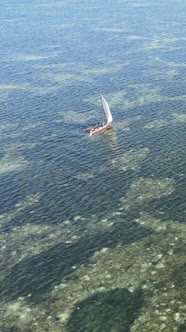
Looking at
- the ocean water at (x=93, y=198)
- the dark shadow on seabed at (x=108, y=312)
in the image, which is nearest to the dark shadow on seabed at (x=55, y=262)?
the ocean water at (x=93, y=198)

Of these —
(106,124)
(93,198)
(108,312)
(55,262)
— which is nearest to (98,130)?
(106,124)

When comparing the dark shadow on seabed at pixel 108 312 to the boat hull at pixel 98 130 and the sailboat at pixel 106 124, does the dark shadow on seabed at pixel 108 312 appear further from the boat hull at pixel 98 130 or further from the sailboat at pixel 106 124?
the sailboat at pixel 106 124

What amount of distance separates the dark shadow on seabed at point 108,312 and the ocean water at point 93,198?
0.10 m

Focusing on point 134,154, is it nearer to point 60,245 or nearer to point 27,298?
point 60,245

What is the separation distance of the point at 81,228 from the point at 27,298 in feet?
43.5

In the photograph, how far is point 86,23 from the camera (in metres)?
190

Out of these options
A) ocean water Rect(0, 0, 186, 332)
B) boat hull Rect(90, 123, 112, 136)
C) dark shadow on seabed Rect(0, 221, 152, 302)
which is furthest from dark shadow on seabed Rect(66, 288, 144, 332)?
boat hull Rect(90, 123, 112, 136)

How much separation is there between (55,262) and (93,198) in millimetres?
14628

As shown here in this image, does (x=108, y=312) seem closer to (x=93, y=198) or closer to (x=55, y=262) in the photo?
(x=55, y=262)

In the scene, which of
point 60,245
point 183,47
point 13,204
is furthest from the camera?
point 183,47

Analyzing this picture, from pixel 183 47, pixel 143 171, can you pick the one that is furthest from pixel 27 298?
pixel 183 47

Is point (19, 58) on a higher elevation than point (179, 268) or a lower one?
higher

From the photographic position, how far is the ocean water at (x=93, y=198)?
41375mm

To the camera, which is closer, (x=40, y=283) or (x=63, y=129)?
(x=40, y=283)
